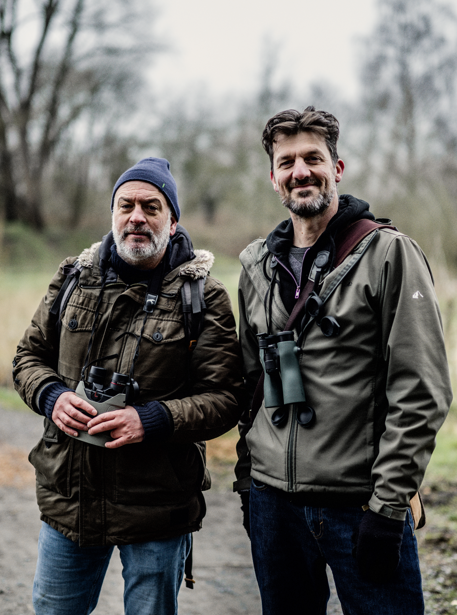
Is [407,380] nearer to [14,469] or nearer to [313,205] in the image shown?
[313,205]

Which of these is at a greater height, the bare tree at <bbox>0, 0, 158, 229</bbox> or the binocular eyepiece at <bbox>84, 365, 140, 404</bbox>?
the bare tree at <bbox>0, 0, 158, 229</bbox>

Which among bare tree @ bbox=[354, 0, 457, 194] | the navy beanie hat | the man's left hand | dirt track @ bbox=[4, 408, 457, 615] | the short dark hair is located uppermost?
bare tree @ bbox=[354, 0, 457, 194]

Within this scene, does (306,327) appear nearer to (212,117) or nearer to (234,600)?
(234,600)

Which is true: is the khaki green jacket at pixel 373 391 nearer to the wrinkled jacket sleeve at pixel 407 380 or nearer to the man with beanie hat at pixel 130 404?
the wrinkled jacket sleeve at pixel 407 380

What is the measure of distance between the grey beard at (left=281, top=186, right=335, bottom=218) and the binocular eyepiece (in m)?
0.97

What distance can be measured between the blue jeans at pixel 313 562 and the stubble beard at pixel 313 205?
3.72ft

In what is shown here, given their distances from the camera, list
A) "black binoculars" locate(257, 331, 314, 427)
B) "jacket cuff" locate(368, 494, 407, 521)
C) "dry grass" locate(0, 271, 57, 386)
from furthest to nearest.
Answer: "dry grass" locate(0, 271, 57, 386)
"black binoculars" locate(257, 331, 314, 427)
"jacket cuff" locate(368, 494, 407, 521)

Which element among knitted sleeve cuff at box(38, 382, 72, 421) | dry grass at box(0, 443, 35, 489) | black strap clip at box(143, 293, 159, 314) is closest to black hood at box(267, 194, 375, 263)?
black strap clip at box(143, 293, 159, 314)

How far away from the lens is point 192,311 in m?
2.50

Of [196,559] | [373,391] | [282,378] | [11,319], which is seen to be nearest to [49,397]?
[282,378]

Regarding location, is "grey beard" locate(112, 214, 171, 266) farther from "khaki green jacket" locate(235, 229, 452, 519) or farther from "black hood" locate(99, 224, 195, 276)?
"khaki green jacket" locate(235, 229, 452, 519)

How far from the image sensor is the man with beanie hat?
2361 mm

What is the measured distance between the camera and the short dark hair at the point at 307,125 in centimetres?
242

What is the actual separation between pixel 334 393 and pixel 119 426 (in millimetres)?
852
